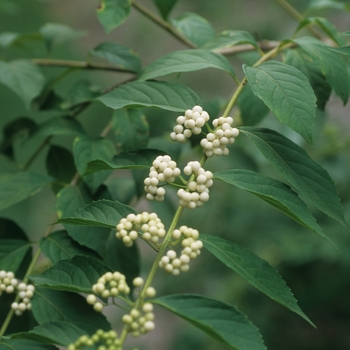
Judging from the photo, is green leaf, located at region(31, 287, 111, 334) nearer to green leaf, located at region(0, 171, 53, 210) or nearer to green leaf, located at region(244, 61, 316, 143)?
green leaf, located at region(0, 171, 53, 210)

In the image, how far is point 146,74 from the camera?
2.72 feet

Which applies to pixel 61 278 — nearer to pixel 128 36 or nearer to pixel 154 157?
pixel 154 157

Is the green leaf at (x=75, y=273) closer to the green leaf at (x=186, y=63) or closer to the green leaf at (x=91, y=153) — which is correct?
the green leaf at (x=91, y=153)

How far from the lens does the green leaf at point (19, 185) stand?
907 mm

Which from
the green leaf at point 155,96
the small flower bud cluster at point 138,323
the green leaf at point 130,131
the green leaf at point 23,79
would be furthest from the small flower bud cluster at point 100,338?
the green leaf at point 23,79

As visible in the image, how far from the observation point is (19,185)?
946 mm

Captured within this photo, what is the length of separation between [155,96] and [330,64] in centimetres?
31

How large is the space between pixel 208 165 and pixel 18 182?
3.75 feet

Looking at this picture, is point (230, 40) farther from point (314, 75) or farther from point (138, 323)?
point (138, 323)

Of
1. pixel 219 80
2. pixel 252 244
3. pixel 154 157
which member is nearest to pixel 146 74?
pixel 154 157

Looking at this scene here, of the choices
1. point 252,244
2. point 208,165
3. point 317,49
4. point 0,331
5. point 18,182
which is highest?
point 317,49

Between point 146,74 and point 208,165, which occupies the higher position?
point 146,74

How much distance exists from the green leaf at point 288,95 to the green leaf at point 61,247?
395mm

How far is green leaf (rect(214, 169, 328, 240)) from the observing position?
0.63 meters
